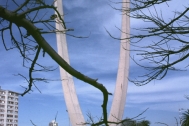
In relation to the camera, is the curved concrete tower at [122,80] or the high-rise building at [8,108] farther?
the high-rise building at [8,108]

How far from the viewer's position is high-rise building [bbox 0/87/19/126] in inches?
2415

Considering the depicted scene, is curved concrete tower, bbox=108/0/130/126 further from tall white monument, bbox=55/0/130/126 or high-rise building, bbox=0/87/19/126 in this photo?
high-rise building, bbox=0/87/19/126

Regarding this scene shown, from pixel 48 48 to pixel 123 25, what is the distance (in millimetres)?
13648

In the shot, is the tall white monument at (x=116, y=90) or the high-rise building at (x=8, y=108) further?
the high-rise building at (x=8, y=108)

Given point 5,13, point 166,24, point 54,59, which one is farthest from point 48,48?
point 166,24

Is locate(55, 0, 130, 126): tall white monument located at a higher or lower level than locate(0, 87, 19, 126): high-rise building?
lower

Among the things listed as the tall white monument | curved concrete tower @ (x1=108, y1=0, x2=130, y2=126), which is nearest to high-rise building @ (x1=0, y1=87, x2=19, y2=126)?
the tall white monument

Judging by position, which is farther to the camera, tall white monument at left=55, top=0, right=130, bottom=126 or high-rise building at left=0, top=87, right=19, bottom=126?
high-rise building at left=0, top=87, right=19, bottom=126

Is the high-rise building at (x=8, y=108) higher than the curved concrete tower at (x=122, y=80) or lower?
higher

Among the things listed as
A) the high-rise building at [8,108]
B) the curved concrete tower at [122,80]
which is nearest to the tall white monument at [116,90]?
the curved concrete tower at [122,80]

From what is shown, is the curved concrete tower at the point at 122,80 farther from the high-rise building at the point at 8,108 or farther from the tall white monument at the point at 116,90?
the high-rise building at the point at 8,108

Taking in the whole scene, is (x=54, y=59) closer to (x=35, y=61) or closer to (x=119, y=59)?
(x=35, y=61)

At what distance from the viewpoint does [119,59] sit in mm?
14602

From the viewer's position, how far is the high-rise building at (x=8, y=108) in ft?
201
